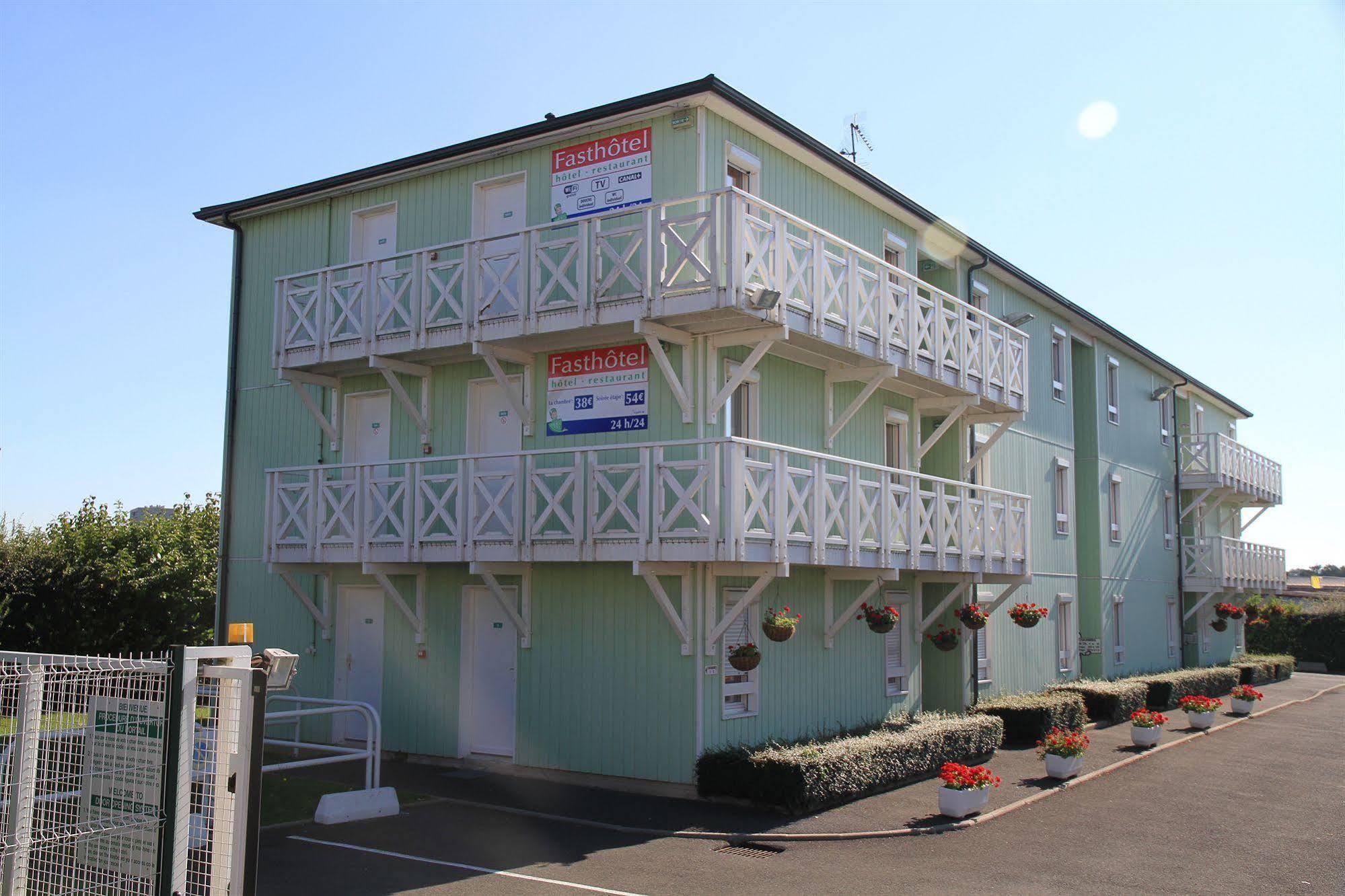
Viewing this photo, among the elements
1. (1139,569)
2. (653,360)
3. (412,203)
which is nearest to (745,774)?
(653,360)

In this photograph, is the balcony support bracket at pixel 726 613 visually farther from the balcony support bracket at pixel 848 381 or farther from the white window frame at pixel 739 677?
the balcony support bracket at pixel 848 381

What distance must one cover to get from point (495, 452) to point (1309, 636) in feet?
141

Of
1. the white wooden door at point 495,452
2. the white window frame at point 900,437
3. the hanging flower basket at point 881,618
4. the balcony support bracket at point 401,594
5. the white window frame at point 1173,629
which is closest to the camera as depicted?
the white wooden door at point 495,452

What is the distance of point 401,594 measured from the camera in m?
17.2

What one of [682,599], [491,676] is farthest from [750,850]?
[491,676]

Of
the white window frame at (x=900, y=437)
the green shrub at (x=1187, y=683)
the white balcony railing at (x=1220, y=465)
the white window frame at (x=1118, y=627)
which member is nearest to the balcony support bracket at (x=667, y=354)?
the white window frame at (x=900, y=437)

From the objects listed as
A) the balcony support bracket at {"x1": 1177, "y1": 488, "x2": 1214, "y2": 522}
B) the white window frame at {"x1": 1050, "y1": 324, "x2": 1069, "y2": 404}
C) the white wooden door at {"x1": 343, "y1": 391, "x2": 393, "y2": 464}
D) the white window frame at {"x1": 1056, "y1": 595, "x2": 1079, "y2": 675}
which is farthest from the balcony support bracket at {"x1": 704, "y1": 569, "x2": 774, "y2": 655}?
the balcony support bracket at {"x1": 1177, "y1": 488, "x2": 1214, "y2": 522}

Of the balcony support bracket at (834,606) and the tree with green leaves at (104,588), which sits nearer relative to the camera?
the balcony support bracket at (834,606)

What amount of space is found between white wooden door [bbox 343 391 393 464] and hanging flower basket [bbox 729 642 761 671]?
285 inches

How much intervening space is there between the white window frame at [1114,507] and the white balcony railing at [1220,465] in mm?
5057

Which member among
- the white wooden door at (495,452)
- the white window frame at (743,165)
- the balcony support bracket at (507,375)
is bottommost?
the white wooden door at (495,452)

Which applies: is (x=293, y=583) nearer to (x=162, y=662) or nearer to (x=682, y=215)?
(x=682, y=215)

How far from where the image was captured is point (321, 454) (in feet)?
60.2

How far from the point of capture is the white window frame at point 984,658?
2152cm
